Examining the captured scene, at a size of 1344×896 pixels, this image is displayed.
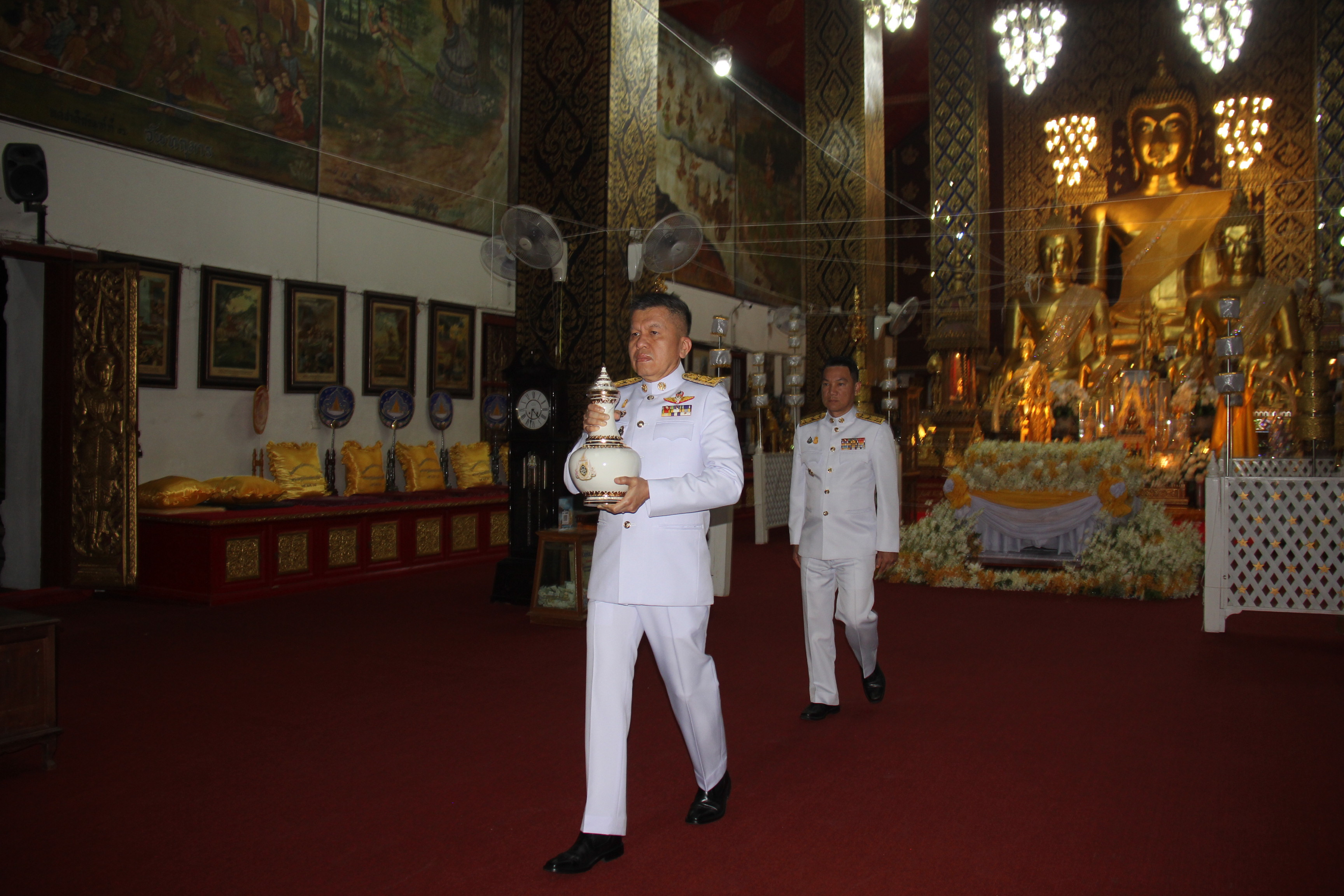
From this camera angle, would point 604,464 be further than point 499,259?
No

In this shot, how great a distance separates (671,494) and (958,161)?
1168 centimetres

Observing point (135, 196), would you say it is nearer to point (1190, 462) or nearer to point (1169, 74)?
point (1190, 462)

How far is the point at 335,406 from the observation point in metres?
10.7

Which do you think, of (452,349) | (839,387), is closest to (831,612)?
(839,387)

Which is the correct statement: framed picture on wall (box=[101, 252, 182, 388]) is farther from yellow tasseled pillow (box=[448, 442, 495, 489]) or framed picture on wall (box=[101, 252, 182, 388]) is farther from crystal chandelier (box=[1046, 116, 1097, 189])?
crystal chandelier (box=[1046, 116, 1097, 189])

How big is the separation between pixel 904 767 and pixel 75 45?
8803mm

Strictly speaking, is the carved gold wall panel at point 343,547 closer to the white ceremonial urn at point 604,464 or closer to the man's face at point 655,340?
the man's face at point 655,340

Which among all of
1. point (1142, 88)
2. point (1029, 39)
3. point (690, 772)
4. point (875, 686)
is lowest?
point (690, 772)

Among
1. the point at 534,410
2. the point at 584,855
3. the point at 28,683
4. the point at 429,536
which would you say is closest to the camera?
the point at 584,855

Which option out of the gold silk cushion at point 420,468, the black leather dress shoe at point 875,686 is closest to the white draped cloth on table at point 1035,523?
the black leather dress shoe at point 875,686

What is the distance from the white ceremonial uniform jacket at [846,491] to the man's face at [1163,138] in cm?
1582

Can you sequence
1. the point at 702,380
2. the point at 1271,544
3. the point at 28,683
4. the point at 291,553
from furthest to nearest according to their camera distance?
the point at 291,553, the point at 1271,544, the point at 28,683, the point at 702,380

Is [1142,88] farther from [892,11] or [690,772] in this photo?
[690,772]

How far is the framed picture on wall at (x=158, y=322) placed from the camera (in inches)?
349
